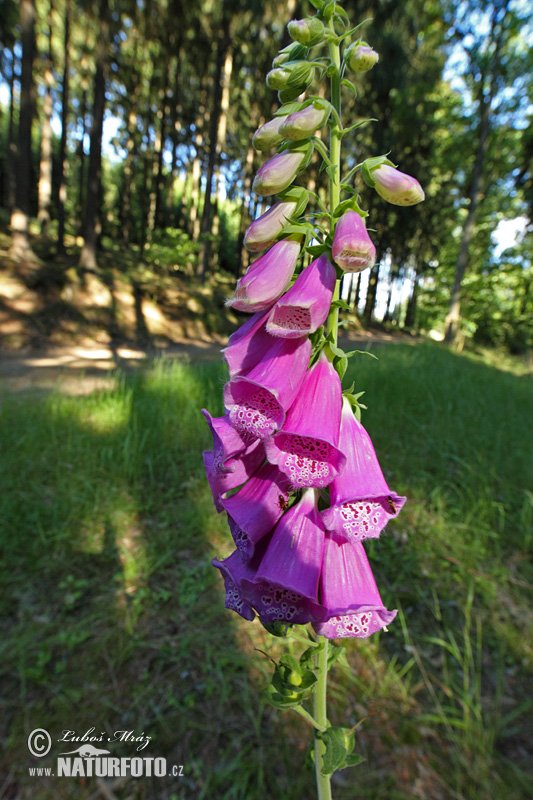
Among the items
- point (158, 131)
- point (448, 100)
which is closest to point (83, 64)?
point (158, 131)

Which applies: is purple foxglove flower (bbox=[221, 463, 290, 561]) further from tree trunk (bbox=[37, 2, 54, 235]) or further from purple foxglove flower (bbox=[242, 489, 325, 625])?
tree trunk (bbox=[37, 2, 54, 235])

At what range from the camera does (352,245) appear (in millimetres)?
953

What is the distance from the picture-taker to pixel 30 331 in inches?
442

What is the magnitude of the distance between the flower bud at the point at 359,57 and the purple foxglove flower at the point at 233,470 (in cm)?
114

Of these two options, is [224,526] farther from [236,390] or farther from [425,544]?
[236,390]

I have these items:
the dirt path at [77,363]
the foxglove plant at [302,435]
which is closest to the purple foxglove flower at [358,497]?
the foxglove plant at [302,435]

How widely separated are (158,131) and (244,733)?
28.3 m

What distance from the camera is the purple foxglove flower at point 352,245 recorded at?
3.13ft

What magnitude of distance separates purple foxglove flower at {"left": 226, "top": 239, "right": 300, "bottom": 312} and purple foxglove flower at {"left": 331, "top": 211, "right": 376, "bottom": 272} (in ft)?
0.44

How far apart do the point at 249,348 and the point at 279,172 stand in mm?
469

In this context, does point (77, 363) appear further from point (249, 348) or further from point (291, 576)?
point (291, 576)

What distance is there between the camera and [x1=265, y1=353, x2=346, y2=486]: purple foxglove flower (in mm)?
956

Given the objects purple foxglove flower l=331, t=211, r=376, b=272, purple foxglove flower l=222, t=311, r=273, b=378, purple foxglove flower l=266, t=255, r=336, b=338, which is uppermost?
purple foxglove flower l=331, t=211, r=376, b=272

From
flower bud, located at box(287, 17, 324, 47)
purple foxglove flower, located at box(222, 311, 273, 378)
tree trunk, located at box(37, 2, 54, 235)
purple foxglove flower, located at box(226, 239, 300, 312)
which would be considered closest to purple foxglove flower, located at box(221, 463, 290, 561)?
purple foxglove flower, located at box(222, 311, 273, 378)
